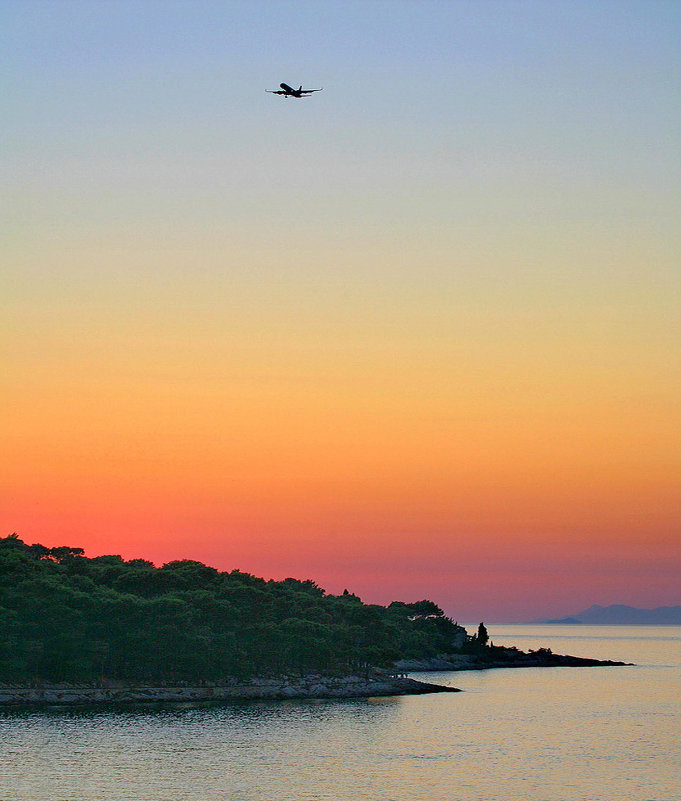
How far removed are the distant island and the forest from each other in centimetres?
14

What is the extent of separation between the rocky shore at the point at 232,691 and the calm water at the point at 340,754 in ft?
13.4

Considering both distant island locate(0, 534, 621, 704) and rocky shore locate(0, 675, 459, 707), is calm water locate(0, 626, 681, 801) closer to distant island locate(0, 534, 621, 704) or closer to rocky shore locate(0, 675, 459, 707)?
rocky shore locate(0, 675, 459, 707)

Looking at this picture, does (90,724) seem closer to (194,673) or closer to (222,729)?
(222,729)

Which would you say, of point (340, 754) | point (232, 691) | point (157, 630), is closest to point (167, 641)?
point (157, 630)

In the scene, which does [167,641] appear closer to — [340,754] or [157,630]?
[157,630]

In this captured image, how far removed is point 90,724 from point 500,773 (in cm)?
3928

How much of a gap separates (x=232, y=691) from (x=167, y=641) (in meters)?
9.85

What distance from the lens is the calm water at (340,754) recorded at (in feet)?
226

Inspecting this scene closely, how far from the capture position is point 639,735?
10594cm

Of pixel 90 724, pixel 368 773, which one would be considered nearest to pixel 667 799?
pixel 368 773

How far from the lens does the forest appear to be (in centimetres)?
11181

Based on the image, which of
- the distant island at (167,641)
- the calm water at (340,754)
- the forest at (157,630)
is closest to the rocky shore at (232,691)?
the distant island at (167,641)

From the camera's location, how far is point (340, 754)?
84.8 m

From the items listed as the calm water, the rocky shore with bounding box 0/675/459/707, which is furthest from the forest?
the calm water
